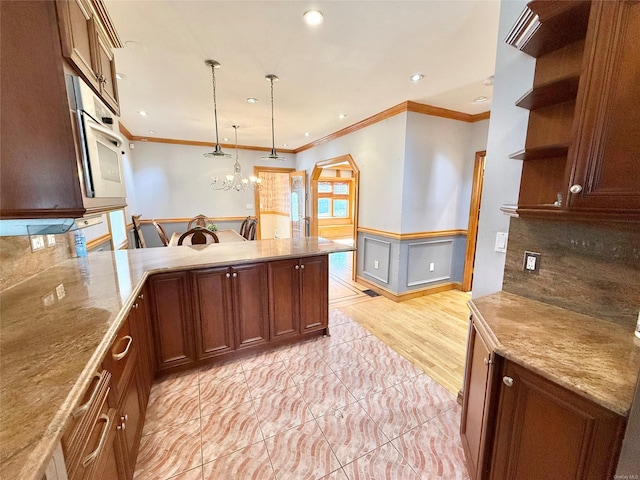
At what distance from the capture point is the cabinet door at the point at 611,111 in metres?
0.92

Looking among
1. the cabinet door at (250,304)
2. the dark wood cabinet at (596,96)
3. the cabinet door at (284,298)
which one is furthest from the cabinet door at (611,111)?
the cabinet door at (250,304)

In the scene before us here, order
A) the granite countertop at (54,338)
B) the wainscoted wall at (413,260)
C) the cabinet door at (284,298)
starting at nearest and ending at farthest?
the granite countertop at (54,338) < the cabinet door at (284,298) < the wainscoted wall at (413,260)

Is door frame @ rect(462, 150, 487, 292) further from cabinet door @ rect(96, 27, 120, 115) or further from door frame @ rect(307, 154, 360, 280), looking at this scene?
cabinet door @ rect(96, 27, 120, 115)

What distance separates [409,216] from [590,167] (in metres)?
2.55

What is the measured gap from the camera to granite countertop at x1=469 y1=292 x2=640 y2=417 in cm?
81

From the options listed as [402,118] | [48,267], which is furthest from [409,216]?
[48,267]

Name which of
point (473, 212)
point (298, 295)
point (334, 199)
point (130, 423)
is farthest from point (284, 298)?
point (334, 199)

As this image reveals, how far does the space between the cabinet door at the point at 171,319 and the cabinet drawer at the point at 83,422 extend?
39.5 inches

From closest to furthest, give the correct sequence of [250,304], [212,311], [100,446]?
[100,446]
[212,311]
[250,304]

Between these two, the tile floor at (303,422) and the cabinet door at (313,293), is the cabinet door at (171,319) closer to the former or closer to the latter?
the tile floor at (303,422)

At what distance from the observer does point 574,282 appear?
1322 millimetres

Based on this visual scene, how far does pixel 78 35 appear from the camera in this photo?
3.67ft

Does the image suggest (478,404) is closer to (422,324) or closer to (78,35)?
(422,324)

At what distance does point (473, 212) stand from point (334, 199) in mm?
5855
